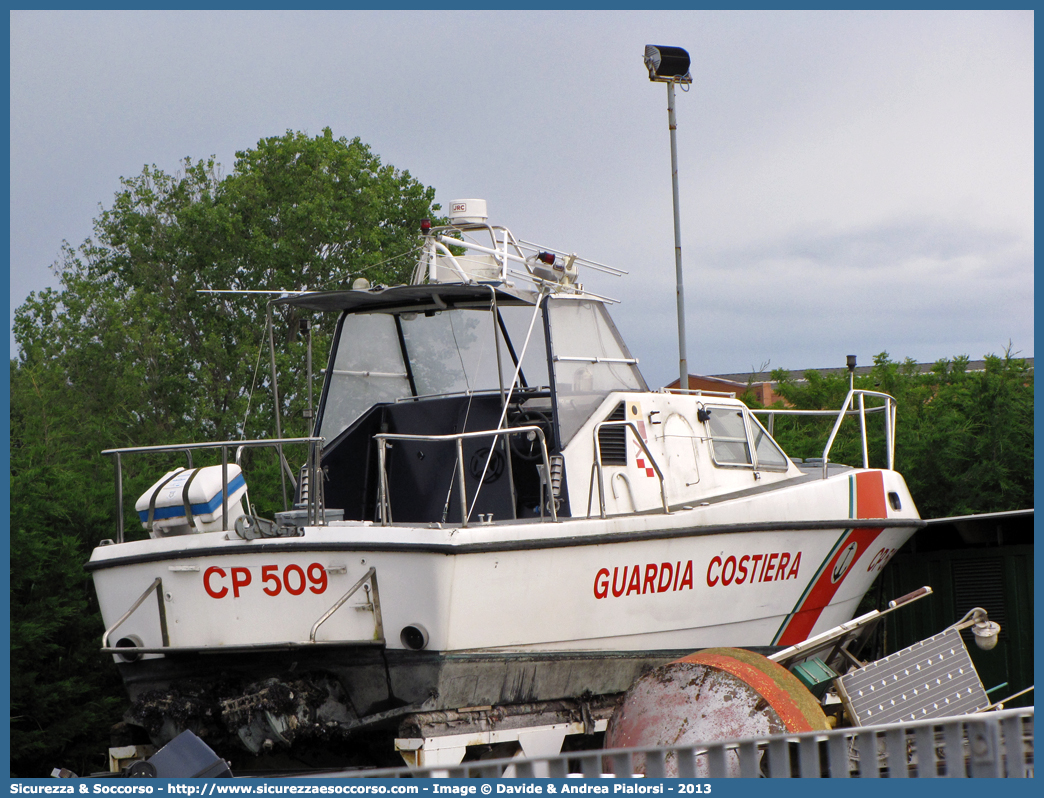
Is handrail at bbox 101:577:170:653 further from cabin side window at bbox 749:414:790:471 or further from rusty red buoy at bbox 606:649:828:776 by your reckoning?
cabin side window at bbox 749:414:790:471

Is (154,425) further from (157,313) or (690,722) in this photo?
(690,722)

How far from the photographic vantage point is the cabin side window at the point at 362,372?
888 centimetres

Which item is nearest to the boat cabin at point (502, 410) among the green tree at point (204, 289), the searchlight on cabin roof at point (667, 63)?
the searchlight on cabin roof at point (667, 63)

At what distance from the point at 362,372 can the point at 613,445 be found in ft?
7.31

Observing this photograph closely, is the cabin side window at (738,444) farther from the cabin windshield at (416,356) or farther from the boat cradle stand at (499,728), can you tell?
the boat cradle stand at (499,728)

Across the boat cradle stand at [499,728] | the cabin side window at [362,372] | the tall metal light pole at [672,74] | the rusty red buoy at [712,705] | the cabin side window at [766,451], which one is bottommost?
the boat cradle stand at [499,728]

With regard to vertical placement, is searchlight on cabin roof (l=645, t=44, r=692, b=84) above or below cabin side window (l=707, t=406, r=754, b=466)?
above

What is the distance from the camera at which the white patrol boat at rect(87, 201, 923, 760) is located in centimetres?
669

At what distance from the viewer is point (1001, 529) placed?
10281 millimetres

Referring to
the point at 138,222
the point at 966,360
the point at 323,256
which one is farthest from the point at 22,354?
the point at 966,360

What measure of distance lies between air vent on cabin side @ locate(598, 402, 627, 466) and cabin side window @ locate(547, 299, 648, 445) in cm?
18

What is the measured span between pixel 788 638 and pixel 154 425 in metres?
14.9

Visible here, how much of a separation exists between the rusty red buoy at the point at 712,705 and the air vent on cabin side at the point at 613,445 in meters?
1.54

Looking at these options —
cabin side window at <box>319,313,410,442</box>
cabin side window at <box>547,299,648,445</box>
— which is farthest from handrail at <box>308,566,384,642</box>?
cabin side window at <box>319,313,410,442</box>
